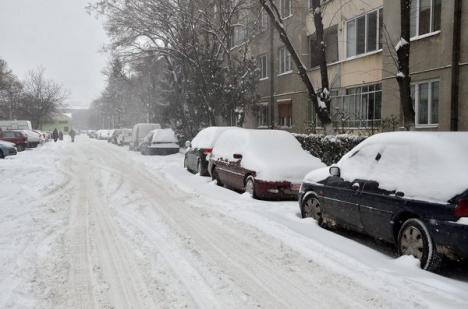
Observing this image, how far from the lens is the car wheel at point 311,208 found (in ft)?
26.9

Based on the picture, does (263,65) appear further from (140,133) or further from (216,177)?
(216,177)

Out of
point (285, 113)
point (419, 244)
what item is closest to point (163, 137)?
point (285, 113)

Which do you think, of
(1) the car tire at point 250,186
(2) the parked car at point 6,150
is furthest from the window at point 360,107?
(2) the parked car at point 6,150

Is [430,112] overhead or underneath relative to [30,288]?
overhead

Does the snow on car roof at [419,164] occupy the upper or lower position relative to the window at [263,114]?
lower

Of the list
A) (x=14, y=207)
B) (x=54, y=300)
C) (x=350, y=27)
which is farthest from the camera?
(x=350, y=27)

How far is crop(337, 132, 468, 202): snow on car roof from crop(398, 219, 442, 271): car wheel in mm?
376

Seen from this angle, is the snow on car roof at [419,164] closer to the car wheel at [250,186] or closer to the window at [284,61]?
the car wheel at [250,186]

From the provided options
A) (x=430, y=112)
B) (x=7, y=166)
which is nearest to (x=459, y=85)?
(x=430, y=112)

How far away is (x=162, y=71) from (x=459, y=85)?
90.9 ft

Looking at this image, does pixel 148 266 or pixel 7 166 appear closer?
pixel 148 266

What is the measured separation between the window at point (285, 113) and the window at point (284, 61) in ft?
6.17

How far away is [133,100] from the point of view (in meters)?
63.7

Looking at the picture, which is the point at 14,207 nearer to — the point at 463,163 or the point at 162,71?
the point at 463,163
